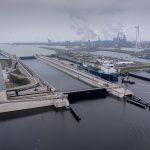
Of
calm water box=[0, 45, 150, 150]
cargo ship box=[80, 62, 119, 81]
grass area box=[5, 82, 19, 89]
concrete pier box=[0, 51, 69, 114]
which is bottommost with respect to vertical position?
calm water box=[0, 45, 150, 150]

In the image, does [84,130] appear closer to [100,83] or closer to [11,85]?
[100,83]

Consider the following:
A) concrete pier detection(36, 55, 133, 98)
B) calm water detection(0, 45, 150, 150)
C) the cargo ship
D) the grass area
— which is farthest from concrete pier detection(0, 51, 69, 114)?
the cargo ship

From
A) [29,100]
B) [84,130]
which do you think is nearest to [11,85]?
[29,100]

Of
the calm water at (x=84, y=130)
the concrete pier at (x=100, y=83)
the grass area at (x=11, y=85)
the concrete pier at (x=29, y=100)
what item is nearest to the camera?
the calm water at (x=84, y=130)

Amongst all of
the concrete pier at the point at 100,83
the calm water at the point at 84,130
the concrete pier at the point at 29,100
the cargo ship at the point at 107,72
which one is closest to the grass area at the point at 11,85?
the concrete pier at the point at 29,100

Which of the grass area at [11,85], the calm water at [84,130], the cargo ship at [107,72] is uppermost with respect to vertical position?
the cargo ship at [107,72]

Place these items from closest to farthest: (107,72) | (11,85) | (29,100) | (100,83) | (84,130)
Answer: (84,130), (29,100), (11,85), (100,83), (107,72)

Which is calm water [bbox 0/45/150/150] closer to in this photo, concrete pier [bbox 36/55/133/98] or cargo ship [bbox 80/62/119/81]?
concrete pier [bbox 36/55/133/98]

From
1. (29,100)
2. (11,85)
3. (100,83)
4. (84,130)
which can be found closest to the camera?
(84,130)

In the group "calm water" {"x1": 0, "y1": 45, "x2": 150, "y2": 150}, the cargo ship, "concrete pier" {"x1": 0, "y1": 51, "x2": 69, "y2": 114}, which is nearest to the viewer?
"calm water" {"x1": 0, "y1": 45, "x2": 150, "y2": 150}

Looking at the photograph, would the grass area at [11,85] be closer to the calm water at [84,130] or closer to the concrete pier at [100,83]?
the calm water at [84,130]

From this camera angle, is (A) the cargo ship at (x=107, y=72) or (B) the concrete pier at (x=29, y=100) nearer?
(B) the concrete pier at (x=29, y=100)

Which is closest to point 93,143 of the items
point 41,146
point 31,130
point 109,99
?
point 41,146

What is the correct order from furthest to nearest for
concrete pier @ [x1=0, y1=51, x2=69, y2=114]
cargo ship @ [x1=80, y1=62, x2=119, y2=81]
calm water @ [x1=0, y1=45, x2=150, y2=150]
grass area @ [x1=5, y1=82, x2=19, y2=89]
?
1. cargo ship @ [x1=80, y1=62, x2=119, y2=81]
2. grass area @ [x1=5, y1=82, x2=19, y2=89]
3. concrete pier @ [x1=0, y1=51, x2=69, y2=114]
4. calm water @ [x1=0, y1=45, x2=150, y2=150]
